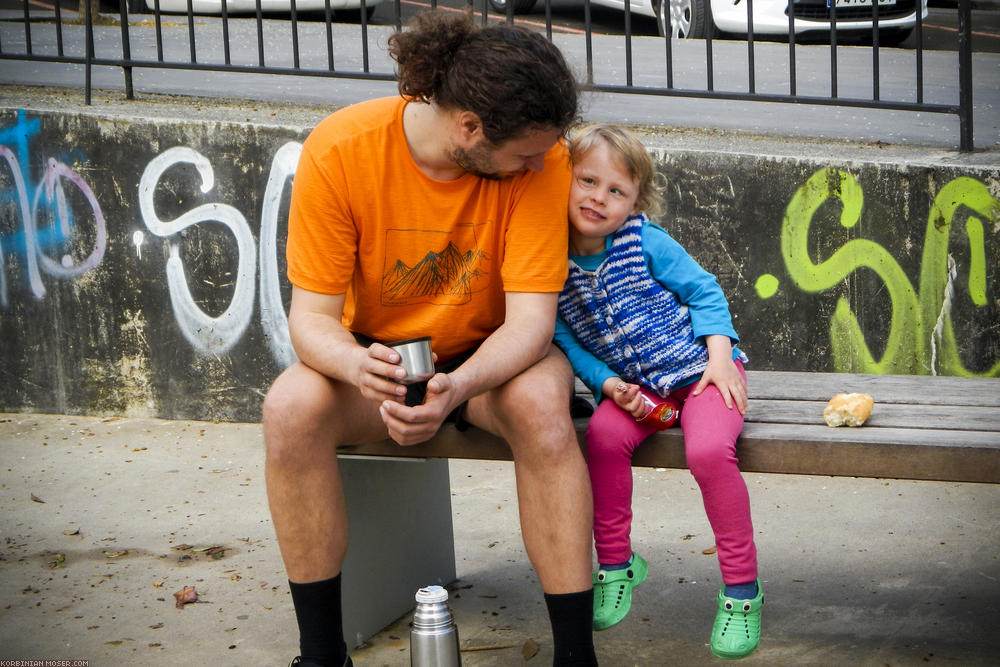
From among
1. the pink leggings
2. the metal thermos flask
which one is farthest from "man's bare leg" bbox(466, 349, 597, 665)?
the metal thermos flask

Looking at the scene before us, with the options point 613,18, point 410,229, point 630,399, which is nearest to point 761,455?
point 630,399

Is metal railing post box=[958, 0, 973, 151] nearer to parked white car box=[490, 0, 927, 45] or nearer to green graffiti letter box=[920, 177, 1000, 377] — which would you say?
green graffiti letter box=[920, 177, 1000, 377]

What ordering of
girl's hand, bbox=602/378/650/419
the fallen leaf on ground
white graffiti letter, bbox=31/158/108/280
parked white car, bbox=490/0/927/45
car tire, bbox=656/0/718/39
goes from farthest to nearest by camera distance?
car tire, bbox=656/0/718/39 → parked white car, bbox=490/0/927/45 → white graffiti letter, bbox=31/158/108/280 → the fallen leaf on ground → girl's hand, bbox=602/378/650/419

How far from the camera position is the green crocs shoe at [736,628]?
2.37 meters

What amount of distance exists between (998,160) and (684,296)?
1790 millimetres

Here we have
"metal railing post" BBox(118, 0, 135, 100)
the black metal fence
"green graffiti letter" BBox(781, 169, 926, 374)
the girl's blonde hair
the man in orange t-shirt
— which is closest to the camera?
the man in orange t-shirt

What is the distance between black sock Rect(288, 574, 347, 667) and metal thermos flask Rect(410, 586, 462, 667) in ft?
0.82

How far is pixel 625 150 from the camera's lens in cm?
259

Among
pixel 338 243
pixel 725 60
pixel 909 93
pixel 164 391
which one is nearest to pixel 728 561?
pixel 338 243

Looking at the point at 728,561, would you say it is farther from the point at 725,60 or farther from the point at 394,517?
the point at 725,60

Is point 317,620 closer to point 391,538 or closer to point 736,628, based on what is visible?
point 391,538

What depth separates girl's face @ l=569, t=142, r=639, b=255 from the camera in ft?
8.51

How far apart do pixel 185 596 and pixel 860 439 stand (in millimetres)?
1810

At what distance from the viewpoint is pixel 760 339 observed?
3949 mm
